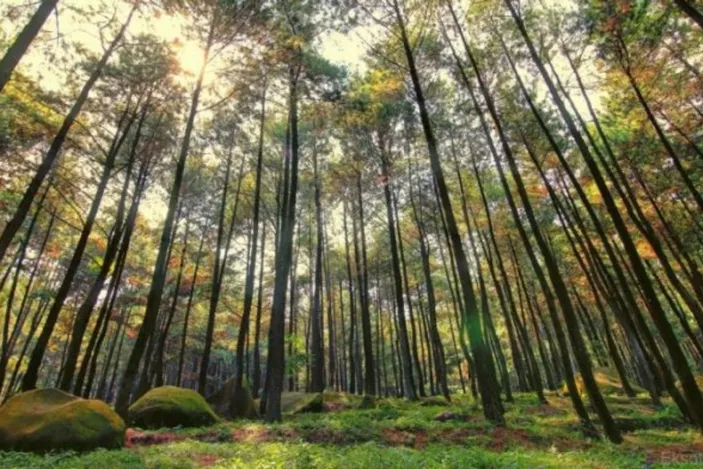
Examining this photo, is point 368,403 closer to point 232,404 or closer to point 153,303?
point 232,404

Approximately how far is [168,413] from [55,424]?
16.3 feet

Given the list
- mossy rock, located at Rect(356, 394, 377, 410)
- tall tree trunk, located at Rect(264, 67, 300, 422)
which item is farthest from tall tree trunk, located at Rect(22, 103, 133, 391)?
mossy rock, located at Rect(356, 394, 377, 410)

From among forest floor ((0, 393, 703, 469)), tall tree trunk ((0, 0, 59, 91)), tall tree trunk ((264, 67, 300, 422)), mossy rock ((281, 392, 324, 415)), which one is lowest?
forest floor ((0, 393, 703, 469))

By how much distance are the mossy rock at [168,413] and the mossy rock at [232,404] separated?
236 cm

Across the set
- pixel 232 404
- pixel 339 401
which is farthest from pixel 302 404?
pixel 339 401

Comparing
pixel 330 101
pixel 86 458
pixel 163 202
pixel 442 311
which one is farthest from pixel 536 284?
pixel 86 458

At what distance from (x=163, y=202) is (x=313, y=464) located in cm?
1707

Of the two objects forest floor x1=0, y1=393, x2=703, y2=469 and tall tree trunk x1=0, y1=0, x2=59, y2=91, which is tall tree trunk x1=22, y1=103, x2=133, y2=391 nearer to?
forest floor x1=0, y1=393, x2=703, y2=469

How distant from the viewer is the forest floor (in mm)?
5676

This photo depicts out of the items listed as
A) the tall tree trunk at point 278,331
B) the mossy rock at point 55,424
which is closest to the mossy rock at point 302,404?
the tall tree trunk at point 278,331

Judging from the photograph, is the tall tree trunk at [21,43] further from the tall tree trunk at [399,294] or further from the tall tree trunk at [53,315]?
the tall tree trunk at [399,294]

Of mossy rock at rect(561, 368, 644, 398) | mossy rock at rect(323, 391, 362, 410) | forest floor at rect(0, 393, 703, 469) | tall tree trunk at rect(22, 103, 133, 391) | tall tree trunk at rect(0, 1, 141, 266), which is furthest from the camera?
mossy rock at rect(561, 368, 644, 398)

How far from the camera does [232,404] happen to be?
49.1 feet

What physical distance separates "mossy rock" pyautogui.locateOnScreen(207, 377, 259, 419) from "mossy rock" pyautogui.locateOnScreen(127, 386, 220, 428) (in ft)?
7.74
